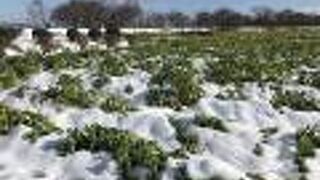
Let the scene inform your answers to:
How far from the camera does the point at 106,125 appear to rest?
1764cm

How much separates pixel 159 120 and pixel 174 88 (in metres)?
3.02

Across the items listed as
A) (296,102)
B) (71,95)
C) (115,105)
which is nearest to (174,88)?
(115,105)

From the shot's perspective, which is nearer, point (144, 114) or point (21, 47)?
point (144, 114)

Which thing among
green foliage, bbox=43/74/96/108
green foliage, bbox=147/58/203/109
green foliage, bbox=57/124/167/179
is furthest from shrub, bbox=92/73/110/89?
green foliage, bbox=57/124/167/179

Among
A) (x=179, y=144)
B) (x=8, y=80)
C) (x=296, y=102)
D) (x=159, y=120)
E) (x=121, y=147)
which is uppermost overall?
(x=8, y=80)

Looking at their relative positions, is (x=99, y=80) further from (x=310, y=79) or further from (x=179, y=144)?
(x=179, y=144)

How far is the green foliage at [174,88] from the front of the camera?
19750 mm

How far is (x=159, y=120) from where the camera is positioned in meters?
17.6

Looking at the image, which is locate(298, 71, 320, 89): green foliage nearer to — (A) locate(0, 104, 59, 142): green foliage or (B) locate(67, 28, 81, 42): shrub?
(A) locate(0, 104, 59, 142): green foliage

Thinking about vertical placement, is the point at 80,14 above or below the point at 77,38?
above

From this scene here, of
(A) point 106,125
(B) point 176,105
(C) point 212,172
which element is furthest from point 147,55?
(C) point 212,172

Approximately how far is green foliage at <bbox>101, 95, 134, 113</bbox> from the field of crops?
0.03 metres

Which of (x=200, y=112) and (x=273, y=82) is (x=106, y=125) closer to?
(x=200, y=112)

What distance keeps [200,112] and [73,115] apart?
113 inches
